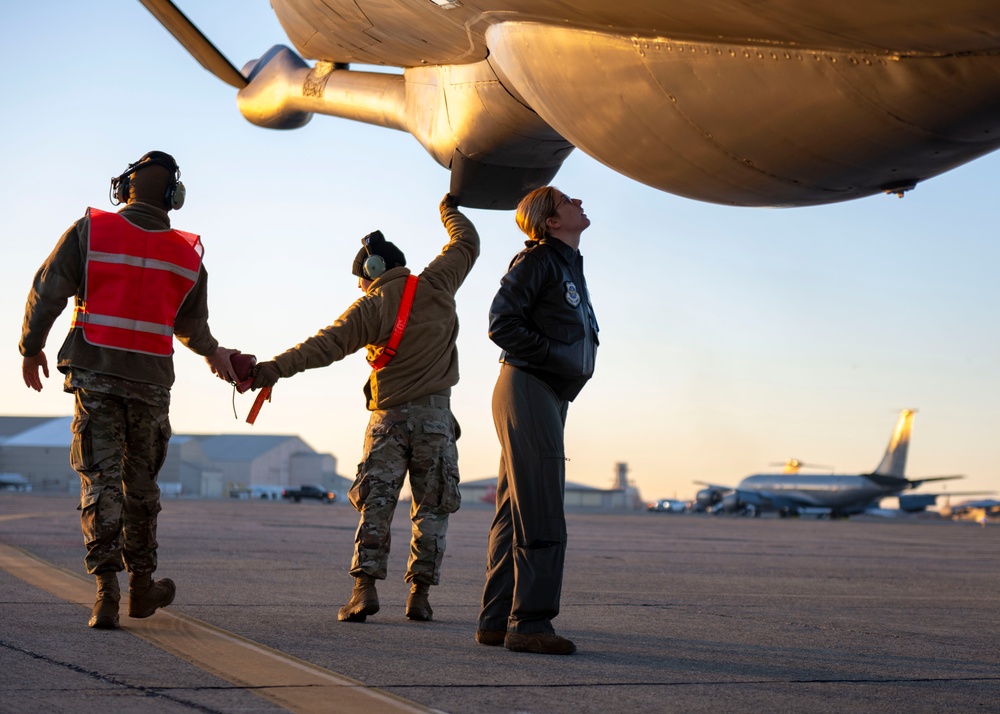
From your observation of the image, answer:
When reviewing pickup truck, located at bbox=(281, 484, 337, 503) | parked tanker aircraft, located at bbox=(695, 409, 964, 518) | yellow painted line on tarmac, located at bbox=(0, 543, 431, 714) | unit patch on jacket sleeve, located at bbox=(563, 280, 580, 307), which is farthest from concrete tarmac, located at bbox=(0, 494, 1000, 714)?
pickup truck, located at bbox=(281, 484, 337, 503)

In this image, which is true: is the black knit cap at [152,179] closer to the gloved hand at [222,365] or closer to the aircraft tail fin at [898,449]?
the gloved hand at [222,365]

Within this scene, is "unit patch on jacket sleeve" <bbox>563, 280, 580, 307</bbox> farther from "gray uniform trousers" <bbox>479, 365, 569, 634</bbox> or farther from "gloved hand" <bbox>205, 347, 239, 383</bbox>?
"gloved hand" <bbox>205, 347, 239, 383</bbox>

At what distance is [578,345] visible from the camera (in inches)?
176

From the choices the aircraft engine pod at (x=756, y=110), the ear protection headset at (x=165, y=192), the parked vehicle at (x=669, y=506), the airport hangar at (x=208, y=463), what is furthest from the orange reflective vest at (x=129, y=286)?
the parked vehicle at (x=669, y=506)

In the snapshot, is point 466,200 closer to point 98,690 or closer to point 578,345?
point 578,345

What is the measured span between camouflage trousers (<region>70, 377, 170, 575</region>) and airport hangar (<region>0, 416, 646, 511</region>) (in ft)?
220

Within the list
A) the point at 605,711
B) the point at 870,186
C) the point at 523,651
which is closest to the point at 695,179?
the point at 870,186

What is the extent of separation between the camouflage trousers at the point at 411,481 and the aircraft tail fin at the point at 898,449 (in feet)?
192

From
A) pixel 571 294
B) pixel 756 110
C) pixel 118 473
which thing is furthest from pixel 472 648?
pixel 756 110

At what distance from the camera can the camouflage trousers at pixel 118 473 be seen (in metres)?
4.60

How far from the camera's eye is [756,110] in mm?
3072

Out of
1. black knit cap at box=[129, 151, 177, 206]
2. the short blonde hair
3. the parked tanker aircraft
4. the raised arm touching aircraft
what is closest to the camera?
the raised arm touching aircraft

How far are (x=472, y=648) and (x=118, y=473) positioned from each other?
5.22 feet

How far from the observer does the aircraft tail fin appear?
199 ft
